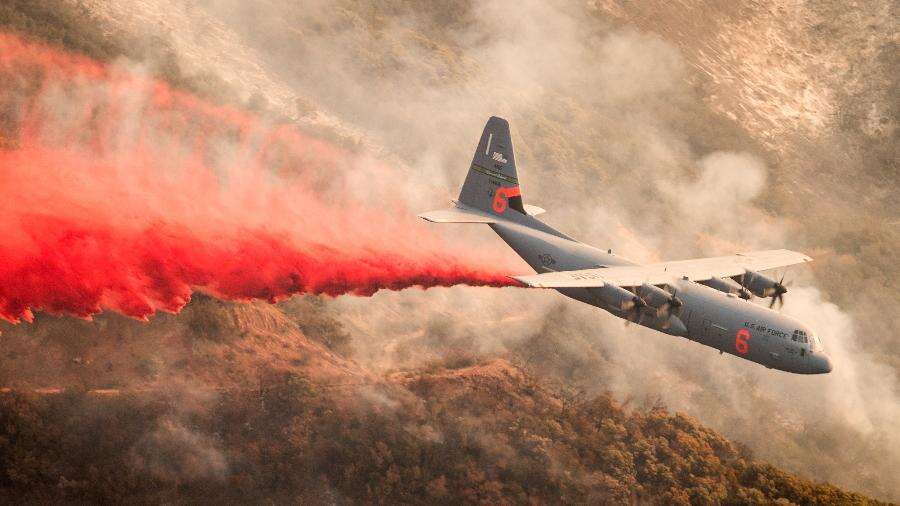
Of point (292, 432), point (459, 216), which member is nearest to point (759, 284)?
point (459, 216)

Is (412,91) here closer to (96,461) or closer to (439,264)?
(439,264)

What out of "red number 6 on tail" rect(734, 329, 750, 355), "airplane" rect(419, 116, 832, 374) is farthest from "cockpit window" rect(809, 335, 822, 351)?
"red number 6 on tail" rect(734, 329, 750, 355)

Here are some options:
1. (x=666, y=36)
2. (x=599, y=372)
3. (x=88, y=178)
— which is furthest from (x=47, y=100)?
(x=666, y=36)

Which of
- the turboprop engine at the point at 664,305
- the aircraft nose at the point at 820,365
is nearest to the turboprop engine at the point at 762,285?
the aircraft nose at the point at 820,365

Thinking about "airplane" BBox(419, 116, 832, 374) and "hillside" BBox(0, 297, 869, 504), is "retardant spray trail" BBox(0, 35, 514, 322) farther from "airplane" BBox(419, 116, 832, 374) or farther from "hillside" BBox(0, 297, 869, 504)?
"hillside" BBox(0, 297, 869, 504)

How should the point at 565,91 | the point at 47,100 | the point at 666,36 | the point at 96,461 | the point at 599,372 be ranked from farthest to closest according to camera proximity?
the point at 666,36
the point at 565,91
the point at 599,372
the point at 47,100
the point at 96,461

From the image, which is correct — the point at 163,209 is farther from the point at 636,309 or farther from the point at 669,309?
the point at 669,309
